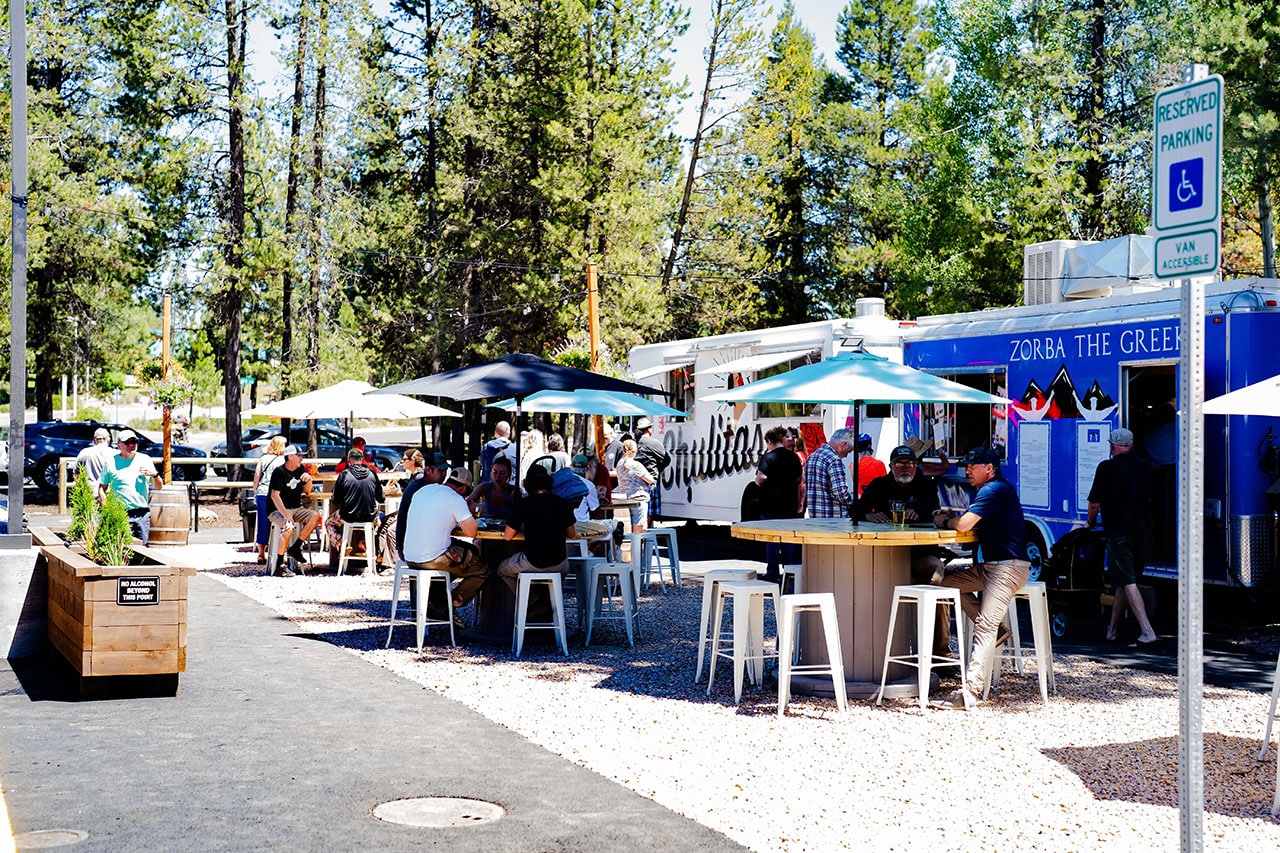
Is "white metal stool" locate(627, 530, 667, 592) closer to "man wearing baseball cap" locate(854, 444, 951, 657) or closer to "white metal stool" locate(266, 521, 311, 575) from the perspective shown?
"man wearing baseball cap" locate(854, 444, 951, 657)

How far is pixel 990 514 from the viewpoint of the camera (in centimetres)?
839

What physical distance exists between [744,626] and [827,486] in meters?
3.49

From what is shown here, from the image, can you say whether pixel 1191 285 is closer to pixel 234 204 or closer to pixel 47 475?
pixel 234 204

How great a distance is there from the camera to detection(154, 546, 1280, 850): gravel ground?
5.63 metres

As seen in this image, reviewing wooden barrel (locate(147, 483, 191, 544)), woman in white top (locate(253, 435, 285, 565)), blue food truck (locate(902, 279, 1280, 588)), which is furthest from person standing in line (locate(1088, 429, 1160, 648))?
wooden barrel (locate(147, 483, 191, 544))

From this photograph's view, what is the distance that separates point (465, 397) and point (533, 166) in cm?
2175

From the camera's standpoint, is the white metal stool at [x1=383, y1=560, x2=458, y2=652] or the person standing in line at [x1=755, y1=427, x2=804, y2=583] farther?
the person standing in line at [x1=755, y1=427, x2=804, y2=583]

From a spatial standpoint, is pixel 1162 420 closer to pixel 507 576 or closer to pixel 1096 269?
pixel 1096 269

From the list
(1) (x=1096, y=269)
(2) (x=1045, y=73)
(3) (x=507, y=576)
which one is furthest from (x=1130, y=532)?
(2) (x=1045, y=73)

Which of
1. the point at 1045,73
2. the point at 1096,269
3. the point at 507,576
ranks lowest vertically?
the point at 507,576

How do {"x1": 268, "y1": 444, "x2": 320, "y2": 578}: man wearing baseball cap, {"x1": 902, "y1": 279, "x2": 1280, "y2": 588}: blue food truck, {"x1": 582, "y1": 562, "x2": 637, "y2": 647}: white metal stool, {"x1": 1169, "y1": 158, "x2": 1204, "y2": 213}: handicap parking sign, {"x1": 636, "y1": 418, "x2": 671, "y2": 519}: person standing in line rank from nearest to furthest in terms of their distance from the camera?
1. {"x1": 1169, "y1": 158, "x2": 1204, "y2": 213}: handicap parking sign
2. {"x1": 582, "y1": 562, "x2": 637, "y2": 647}: white metal stool
3. {"x1": 902, "y1": 279, "x2": 1280, "y2": 588}: blue food truck
4. {"x1": 268, "y1": 444, "x2": 320, "y2": 578}: man wearing baseball cap
5. {"x1": 636, "y1": 418, "x2": 671, "y2": 519}: person standing in line

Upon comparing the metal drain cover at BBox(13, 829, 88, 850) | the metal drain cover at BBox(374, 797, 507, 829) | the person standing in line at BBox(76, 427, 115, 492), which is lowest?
the metal drain cover at BBox(374, 797, 507, 829)

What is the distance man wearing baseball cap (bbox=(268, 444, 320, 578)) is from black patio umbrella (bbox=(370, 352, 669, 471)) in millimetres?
3369

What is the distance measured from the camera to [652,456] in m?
18.5
